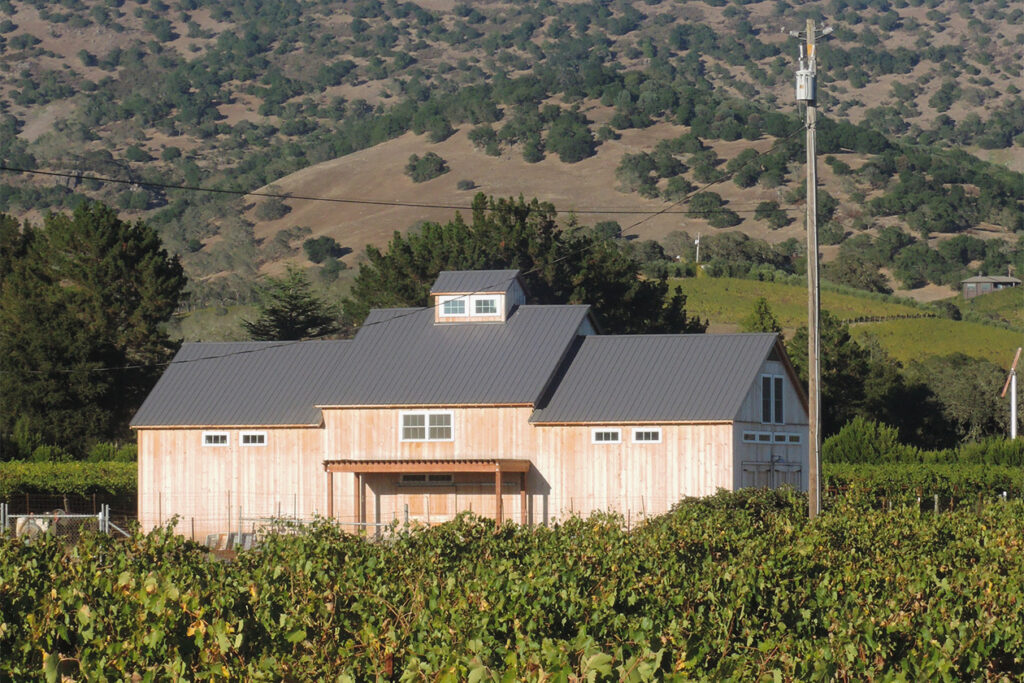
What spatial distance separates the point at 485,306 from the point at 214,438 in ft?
29.5

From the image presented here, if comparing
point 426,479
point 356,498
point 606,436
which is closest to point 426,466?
point 426,479

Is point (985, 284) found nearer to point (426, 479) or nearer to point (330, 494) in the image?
point (426, 479)

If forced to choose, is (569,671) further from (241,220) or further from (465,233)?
(241,220)

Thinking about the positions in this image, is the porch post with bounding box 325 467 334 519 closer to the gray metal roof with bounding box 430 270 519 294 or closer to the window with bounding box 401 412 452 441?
the window with bounding box 401 412 452 441

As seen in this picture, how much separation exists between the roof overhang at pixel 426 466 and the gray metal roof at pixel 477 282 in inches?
282

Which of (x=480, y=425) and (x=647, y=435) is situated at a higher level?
(x=480, y=425)

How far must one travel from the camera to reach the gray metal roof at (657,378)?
40.8 metres

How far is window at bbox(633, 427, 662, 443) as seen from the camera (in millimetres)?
40375

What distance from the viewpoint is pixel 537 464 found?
135ft

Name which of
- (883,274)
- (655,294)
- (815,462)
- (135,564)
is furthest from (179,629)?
(883,274)

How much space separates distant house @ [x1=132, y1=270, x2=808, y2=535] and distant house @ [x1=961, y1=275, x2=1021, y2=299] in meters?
84.6

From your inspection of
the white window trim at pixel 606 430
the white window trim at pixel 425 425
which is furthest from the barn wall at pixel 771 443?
the white window trim at pixel 425 425

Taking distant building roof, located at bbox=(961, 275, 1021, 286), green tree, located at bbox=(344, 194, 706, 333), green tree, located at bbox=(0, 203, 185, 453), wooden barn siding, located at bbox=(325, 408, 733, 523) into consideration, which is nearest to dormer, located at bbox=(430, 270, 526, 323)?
wooden barn siding, located at bbox=(325, 408, 733, 523)

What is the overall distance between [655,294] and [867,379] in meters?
9.81
